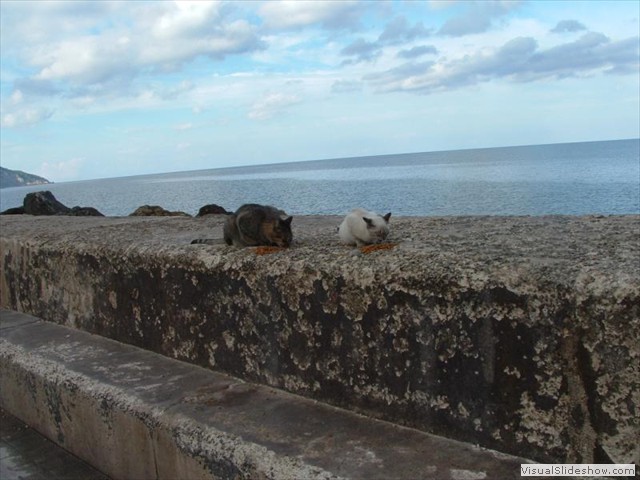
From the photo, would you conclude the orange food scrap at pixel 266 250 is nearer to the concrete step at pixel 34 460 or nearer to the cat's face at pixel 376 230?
the cat's face at pixel 376 230

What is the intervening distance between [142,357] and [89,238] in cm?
102

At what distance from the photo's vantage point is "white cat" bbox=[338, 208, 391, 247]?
270cm

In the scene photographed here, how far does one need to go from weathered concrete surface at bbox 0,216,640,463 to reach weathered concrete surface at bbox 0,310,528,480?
0.09 m

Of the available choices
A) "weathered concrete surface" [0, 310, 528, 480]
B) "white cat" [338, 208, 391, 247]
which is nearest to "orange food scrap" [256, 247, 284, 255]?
"white cat" [338, 208, 391, 247]

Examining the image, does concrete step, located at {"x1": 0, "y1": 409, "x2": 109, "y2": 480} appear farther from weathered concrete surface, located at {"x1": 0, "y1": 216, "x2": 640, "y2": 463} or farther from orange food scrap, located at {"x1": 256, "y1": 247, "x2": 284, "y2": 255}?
orange food scrap, located at {"x1": 256, "y1": 247, "x2": 284, "y2": 255}

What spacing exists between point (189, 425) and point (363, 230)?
1.11 meters

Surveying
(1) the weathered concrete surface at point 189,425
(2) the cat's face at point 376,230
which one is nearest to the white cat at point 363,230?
(2) the cat's face at point 376,230

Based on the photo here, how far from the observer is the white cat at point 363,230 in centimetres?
270

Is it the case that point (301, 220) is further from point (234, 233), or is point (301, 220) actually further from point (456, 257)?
point (456, 257)

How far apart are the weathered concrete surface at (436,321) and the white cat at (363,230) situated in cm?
9

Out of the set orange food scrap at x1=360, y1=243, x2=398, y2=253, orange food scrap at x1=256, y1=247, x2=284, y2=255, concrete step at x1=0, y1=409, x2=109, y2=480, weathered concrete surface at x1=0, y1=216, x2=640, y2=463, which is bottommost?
concrete step at x1=0, y1=409, x2=109, y2=480

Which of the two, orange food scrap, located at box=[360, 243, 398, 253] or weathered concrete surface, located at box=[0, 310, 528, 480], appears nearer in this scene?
weathered concrete surface, located at box=[0, 310, 528, 480]

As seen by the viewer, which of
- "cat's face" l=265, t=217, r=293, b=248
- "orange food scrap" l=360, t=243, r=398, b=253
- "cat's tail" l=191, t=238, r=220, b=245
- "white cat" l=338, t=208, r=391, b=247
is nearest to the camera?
"orange food scrap" l=360, t=243, r=398, b=253

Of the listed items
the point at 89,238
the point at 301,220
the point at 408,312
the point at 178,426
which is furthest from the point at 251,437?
the point at 301,220
